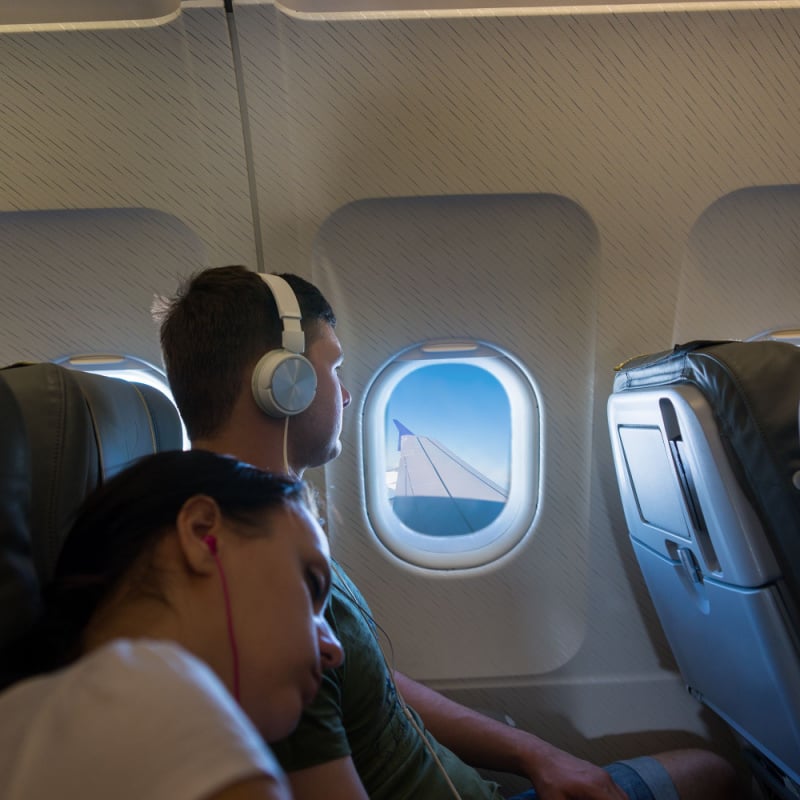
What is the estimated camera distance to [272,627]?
0.69m

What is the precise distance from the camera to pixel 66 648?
67 cm

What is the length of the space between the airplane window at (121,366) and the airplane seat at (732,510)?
1.35 meters

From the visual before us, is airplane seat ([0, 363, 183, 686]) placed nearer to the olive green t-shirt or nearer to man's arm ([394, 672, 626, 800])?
the olive green t-shirt

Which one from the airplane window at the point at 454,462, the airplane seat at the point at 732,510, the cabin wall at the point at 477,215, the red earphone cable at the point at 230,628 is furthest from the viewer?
the airplane window at the point at 454,462

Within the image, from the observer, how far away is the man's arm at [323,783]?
1031 millimetres

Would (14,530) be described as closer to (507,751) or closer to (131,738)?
(131,738)

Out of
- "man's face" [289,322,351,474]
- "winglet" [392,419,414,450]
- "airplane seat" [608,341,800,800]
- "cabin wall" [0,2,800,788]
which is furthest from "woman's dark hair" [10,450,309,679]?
"winglet" [392,419,414,450]

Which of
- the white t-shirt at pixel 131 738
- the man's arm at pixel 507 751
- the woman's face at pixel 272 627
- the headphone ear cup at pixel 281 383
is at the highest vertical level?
the headphone ear cup at pixel 281 383

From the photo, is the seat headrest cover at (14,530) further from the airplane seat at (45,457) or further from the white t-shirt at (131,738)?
the white t-shirt at (131,738)

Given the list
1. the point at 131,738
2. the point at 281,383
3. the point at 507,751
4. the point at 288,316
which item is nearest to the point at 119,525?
the point at 131,738

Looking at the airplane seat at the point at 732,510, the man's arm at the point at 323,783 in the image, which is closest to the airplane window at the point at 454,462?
the airplane seat at the point at 732,510

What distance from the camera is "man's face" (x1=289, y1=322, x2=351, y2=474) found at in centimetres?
143

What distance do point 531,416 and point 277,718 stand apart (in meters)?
1.57

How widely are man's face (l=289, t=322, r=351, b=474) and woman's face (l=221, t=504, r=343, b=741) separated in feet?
2.21
